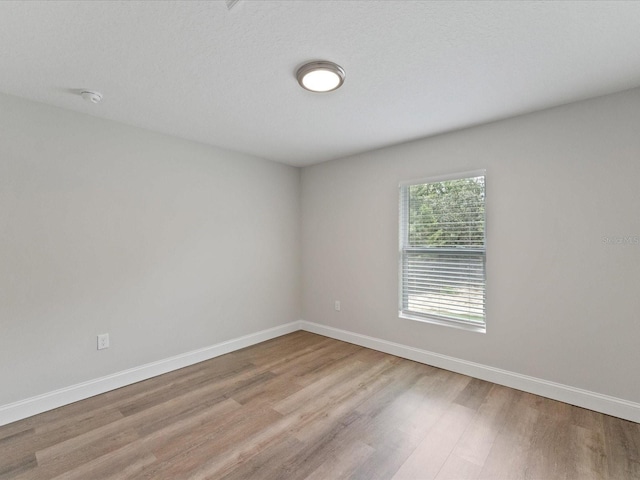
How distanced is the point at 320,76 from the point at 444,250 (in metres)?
2.10

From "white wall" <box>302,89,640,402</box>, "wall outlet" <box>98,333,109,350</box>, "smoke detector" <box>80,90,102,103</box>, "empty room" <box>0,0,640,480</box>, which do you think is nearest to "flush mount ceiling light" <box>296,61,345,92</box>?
"empty room" <box>0,0,640,480</box>

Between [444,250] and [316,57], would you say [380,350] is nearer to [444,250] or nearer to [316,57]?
[444,250]

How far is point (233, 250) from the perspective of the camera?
3.65 meters

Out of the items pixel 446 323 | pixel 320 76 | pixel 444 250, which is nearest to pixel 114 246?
pixel 320 76

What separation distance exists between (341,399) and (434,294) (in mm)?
1478

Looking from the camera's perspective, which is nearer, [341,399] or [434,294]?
[341,399]

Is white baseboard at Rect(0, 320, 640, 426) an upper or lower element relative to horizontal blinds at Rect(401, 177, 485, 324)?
lower

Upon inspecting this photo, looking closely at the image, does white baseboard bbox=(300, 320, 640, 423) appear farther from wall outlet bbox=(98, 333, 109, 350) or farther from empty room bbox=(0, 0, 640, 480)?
wall outlet bbox=(98, 333, 109, 350)

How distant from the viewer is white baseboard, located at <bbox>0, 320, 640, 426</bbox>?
220 centimetres

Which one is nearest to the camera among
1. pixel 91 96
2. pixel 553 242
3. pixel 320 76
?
pixel 320 76

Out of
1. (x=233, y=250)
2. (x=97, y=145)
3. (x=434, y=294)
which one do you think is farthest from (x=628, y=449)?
(x=97, y=145)

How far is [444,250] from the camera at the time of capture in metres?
3.09

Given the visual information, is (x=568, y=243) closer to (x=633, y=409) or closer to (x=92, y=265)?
(x=633, y=409)

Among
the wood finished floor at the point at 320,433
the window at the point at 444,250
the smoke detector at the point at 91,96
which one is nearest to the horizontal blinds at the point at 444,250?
the window at the point at 444,250
